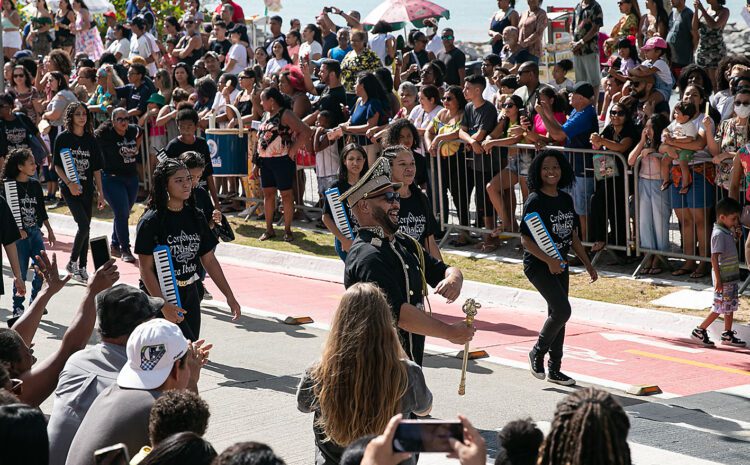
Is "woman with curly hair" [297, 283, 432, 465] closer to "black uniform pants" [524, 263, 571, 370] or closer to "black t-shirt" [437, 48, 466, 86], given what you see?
"black uniform pants" [524, 263, 571, 370]

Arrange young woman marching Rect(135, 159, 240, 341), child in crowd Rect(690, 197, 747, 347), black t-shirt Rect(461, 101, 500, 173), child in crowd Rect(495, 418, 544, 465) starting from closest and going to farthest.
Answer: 1. child in crowd Rect(495, 418, 544, 465)
2. young woman marching Rect(135, 159, 240, 341)
3. child in crowd Rect(690, 197, 747, 347)
4. black t-shirt Rect(461, 101, 500, 173)

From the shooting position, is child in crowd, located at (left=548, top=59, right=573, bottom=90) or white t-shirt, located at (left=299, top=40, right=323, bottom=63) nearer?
child in crowd, located at (left=548, top=59, right=573, bottom=90)

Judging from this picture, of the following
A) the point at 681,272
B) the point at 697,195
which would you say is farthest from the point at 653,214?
A: the point at 681,272

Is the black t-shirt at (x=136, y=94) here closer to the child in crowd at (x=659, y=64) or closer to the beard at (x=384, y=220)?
the child in crowd at (x=659, y=64)

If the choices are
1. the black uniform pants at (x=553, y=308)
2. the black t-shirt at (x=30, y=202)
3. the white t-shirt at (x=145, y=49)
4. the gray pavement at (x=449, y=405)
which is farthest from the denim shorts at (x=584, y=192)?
the white t-shirt at (x=145, y=49)

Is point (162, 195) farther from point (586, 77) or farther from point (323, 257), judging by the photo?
point (586, 77)

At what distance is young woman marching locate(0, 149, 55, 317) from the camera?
455 inches

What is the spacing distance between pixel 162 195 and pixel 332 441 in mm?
4182

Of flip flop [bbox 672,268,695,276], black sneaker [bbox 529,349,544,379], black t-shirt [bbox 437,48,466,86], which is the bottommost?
black sneaker [bbox 529,349,544,379]

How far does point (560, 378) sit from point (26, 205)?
5689 millimetres

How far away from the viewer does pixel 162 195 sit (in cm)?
875

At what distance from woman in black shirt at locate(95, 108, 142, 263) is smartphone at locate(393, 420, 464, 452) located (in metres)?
11.6

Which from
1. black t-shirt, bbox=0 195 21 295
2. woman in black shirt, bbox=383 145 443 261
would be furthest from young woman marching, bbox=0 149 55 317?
woman in black shirt, bbox=383 145 443 261

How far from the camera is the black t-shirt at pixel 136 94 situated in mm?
19469
